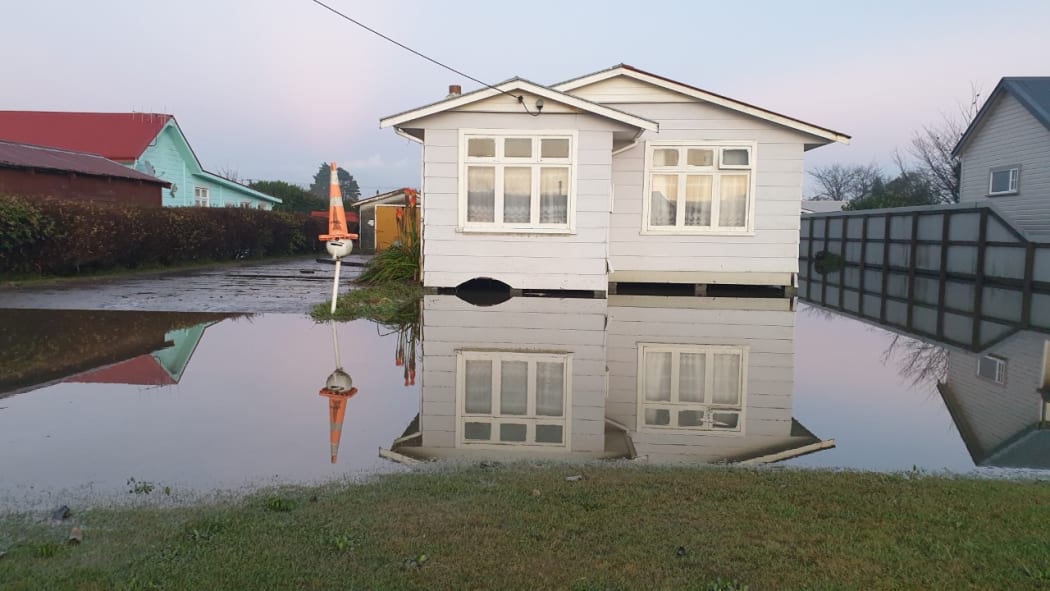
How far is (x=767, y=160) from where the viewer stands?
15531 millimetres

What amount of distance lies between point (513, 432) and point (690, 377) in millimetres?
2476

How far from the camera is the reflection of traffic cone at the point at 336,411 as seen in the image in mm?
5202

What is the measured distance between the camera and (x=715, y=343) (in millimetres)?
9227

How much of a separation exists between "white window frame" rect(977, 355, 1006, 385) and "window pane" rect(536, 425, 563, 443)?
482cm

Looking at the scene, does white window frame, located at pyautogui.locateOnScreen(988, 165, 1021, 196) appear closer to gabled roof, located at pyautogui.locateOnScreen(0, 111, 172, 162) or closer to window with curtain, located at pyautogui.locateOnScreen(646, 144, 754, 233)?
window with curtain, located at pyautogui.locateOnScreen(646, 144, 754, 233)

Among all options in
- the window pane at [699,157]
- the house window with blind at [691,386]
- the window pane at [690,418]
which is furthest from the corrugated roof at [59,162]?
the window pane at [690,418]

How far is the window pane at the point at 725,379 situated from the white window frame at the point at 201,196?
3380cm

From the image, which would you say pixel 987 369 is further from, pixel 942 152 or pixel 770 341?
pixel 942 152

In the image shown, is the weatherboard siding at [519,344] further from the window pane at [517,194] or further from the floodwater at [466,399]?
the window pane at [517,194]

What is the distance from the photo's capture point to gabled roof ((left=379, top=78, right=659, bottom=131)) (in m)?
13.4

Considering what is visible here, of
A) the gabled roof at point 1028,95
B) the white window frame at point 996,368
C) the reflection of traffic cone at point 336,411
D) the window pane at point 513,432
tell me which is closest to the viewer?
the reflection of traffic cone at point 336,411

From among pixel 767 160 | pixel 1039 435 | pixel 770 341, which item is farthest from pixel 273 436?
pixel 767 160

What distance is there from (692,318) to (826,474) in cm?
702

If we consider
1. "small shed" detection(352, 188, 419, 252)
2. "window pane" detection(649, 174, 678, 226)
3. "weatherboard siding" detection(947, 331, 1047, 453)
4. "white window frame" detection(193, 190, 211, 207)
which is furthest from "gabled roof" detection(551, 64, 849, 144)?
"white window frame" detection(193, 190, 211, 207)
